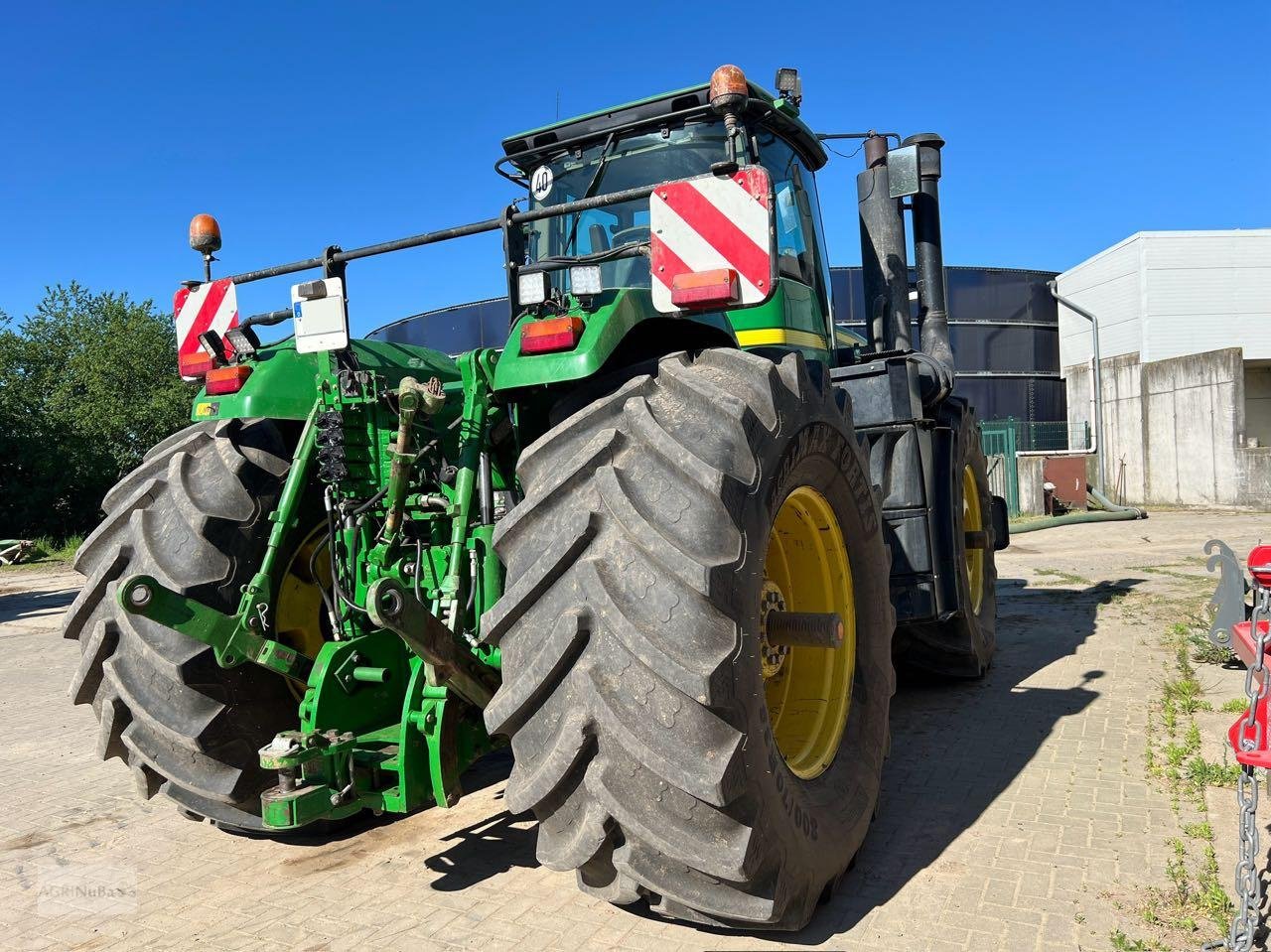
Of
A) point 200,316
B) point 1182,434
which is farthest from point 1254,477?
point 200,316

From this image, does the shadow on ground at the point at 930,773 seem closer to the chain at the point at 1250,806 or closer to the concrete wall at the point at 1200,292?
the chain at the point at 1250,806

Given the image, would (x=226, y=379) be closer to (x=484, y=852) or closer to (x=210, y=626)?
(x=210, y=626)

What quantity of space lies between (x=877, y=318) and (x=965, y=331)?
1048 inches

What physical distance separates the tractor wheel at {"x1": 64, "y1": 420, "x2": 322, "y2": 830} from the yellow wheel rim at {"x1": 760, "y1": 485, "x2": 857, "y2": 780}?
180cm

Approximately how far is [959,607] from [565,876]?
298cm

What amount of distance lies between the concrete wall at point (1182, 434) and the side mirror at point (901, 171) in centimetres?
1934

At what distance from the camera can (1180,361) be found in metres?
23.1

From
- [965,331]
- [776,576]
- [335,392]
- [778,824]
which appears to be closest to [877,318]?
[776,576]

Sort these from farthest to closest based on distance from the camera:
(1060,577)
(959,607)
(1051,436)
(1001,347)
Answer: (1001,347) → (1051,436) → (1060,577) → (959,607)

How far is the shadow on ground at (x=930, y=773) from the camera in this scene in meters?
3.12

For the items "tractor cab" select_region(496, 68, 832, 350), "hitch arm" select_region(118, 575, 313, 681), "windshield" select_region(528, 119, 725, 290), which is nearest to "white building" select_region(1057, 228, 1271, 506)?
"tractor cab" select_region(496, 68, 832, 350)

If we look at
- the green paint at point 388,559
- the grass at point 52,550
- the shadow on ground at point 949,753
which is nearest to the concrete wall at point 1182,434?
the shadow on ground at point 949,753

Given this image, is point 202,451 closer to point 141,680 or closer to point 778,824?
point 141,680

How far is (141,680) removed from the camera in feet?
10.2
